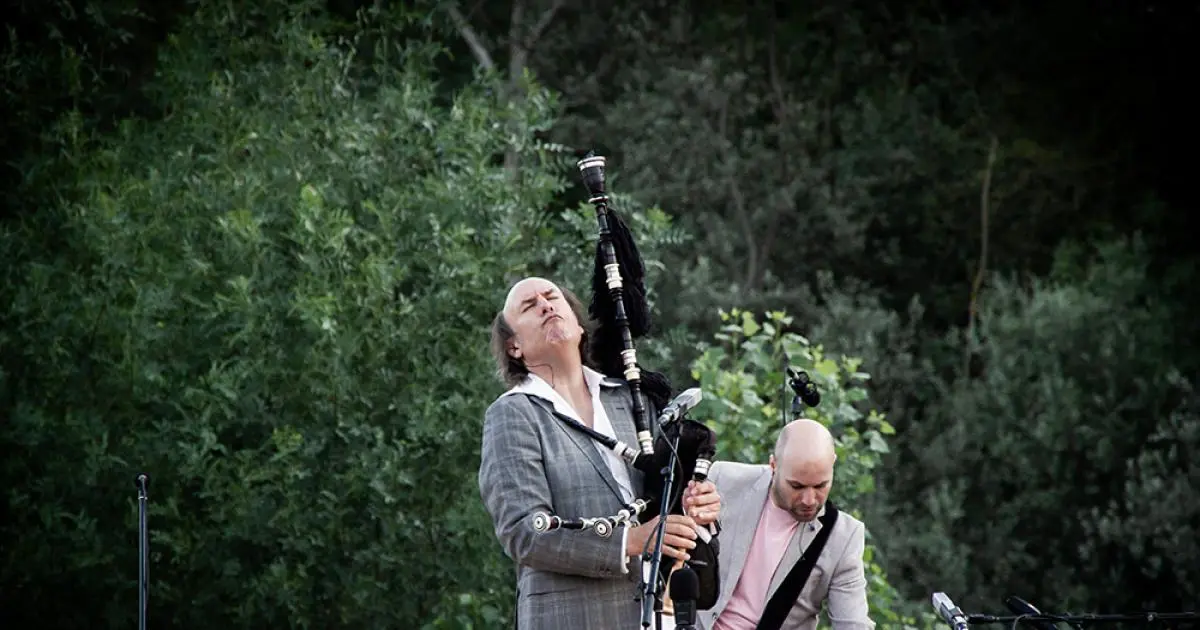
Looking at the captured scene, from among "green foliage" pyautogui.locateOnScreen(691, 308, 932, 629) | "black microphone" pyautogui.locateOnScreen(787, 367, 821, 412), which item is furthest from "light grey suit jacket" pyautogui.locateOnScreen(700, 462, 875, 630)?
"green foliage" pyautogui.locateOnScreen(691, 308, 932, 629)

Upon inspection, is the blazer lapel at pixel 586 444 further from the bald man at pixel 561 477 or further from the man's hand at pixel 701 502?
the man's hand at pixel 701 502

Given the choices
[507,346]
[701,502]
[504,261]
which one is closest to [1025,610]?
[701,502]

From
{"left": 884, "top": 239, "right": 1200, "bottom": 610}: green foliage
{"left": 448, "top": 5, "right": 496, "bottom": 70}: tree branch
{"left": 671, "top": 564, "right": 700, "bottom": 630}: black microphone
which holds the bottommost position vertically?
{"left": 671, "top": 564, "right": 700, "bottom": 630}: black microphone

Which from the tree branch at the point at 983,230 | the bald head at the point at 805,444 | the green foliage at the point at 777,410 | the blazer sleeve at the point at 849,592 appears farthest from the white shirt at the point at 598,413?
the tree branch at the point at 983,230

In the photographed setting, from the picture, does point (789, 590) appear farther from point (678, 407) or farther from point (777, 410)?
point (777, 410)

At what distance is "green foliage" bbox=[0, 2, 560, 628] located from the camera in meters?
8.59

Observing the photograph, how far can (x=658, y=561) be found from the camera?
396cm

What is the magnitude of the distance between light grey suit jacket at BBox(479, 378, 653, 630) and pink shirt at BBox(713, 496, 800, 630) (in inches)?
30.5

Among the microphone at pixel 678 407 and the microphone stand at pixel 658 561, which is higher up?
the microphone at pixel 678 407

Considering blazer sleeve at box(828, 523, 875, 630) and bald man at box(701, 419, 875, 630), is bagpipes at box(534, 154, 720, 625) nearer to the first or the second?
bald man at box(701, 419, 875, 630)

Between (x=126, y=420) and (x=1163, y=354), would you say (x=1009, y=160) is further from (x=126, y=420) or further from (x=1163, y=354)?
(x=126, y=420)

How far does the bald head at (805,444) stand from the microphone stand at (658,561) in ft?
2.84

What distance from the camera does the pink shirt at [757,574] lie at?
4988 mm

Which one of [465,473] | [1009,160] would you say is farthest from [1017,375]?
[465,473]
